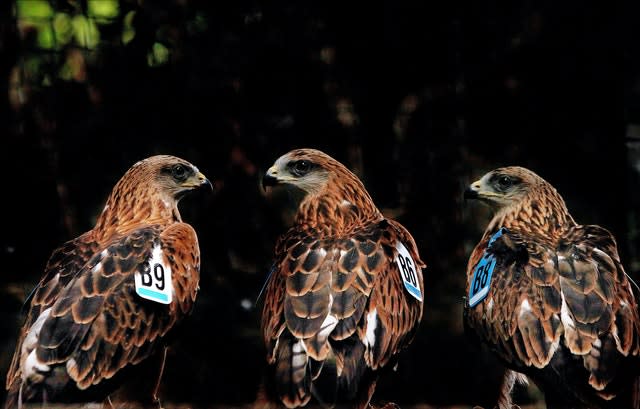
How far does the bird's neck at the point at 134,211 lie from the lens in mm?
6051

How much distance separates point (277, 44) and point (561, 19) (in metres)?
1.70

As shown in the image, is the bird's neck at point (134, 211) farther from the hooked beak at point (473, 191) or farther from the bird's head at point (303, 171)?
the hooked beak at point (473, 191)

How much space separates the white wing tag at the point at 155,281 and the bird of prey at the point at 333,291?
589 millimetres

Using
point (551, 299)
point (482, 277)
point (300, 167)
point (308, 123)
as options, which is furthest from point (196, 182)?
point (551, 299)

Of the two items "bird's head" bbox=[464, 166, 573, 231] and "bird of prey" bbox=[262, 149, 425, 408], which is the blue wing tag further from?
"bird of prey" bbox=[262, 149, 425, 408]

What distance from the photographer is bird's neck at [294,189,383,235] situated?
6180 mm

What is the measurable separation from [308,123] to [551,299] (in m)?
1.68

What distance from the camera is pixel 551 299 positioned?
597 cm

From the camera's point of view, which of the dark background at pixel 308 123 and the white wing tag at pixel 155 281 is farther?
the dark background at pixel 308 123

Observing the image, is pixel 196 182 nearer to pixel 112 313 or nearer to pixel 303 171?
pixel 303 171

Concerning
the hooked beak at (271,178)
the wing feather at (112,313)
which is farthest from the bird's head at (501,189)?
the wing feather at (112,313)

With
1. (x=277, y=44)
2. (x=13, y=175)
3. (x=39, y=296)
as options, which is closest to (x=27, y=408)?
(x=39, y=296)

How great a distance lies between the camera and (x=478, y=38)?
6586 mm

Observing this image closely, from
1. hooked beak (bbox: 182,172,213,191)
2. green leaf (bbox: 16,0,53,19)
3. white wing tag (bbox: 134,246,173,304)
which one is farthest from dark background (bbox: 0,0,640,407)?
white wing tag (bbox: 134,246,173,304)
